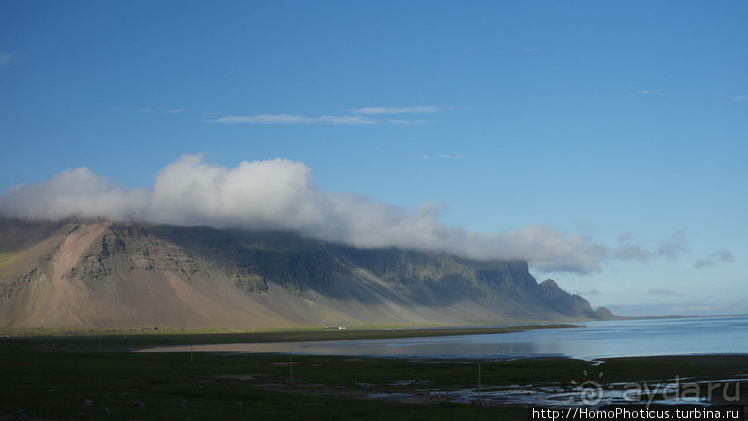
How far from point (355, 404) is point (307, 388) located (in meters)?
16.5

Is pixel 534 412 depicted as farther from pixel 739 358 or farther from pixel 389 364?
pixel 739 358

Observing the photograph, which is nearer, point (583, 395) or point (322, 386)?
point (583, 395)

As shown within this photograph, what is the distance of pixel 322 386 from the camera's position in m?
68.1

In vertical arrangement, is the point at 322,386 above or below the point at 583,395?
below

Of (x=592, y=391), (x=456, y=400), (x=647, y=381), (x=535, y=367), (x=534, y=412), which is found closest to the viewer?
(x=534, y=412)

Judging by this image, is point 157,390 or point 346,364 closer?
point 157,390

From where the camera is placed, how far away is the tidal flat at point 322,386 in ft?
147

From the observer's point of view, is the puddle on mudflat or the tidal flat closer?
the tidal flat

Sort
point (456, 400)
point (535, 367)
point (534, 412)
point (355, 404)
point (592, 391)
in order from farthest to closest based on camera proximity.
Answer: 1. point (535, 367)
2. point (592, 391)
3. point (456, 400)
4. point (355, 404)
5. point (534, 412)

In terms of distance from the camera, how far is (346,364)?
9706 centimetres

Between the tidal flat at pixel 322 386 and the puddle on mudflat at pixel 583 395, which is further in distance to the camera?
the puddle on mudflat at pixel 583 395

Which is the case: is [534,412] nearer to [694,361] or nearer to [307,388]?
[307,388]

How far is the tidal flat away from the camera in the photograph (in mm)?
44719

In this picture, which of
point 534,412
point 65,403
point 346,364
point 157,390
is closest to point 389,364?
point 346,364
